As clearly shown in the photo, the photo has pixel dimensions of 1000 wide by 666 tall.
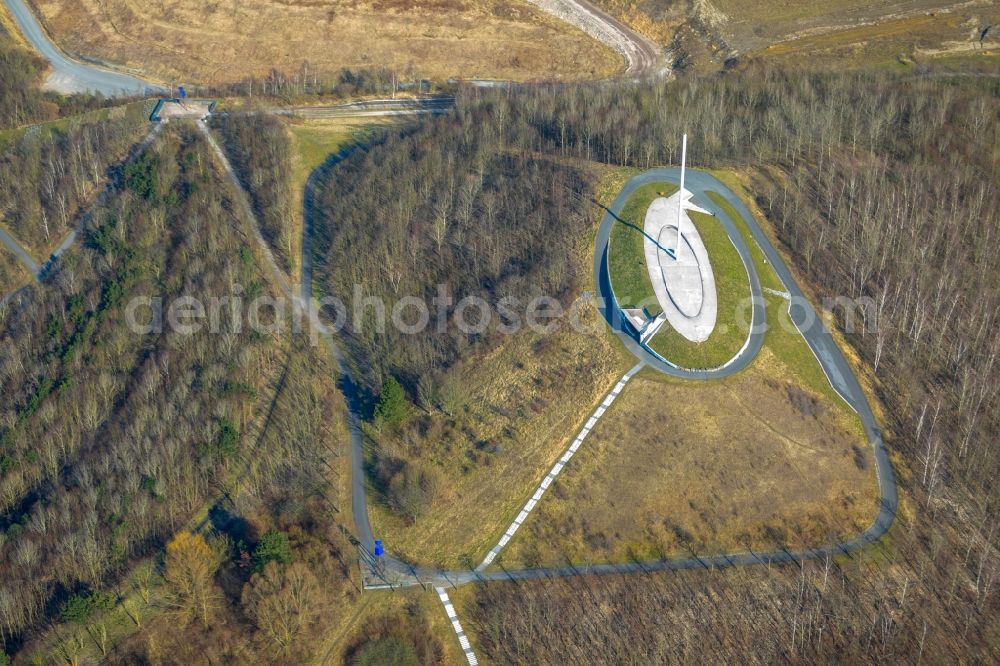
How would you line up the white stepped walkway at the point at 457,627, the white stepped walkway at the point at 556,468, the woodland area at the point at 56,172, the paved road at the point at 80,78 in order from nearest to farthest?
the white stepped walkway at the point at 457,627 < the white stepped walkway at the point at 556,468 < the woodland area at the point at 56,172 < the paved road at the point at 80,78

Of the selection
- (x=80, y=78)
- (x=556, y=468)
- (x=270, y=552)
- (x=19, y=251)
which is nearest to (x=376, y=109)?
(x=80, y=78)

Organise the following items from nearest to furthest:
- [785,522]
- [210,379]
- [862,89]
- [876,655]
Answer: [876,655], [785,522], [210,379], [862,89]

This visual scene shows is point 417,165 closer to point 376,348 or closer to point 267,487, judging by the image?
point 376,348

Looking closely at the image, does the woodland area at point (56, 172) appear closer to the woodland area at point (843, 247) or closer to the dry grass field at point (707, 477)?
the woodland area at point (843, 247)

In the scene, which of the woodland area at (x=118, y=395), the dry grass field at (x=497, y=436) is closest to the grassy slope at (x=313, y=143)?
the woodland area at (x=118, y=395)

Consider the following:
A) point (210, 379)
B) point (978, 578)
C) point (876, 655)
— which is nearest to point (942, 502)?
point (978, 578)

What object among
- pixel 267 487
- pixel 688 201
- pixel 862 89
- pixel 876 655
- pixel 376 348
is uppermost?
pixel 862 89
